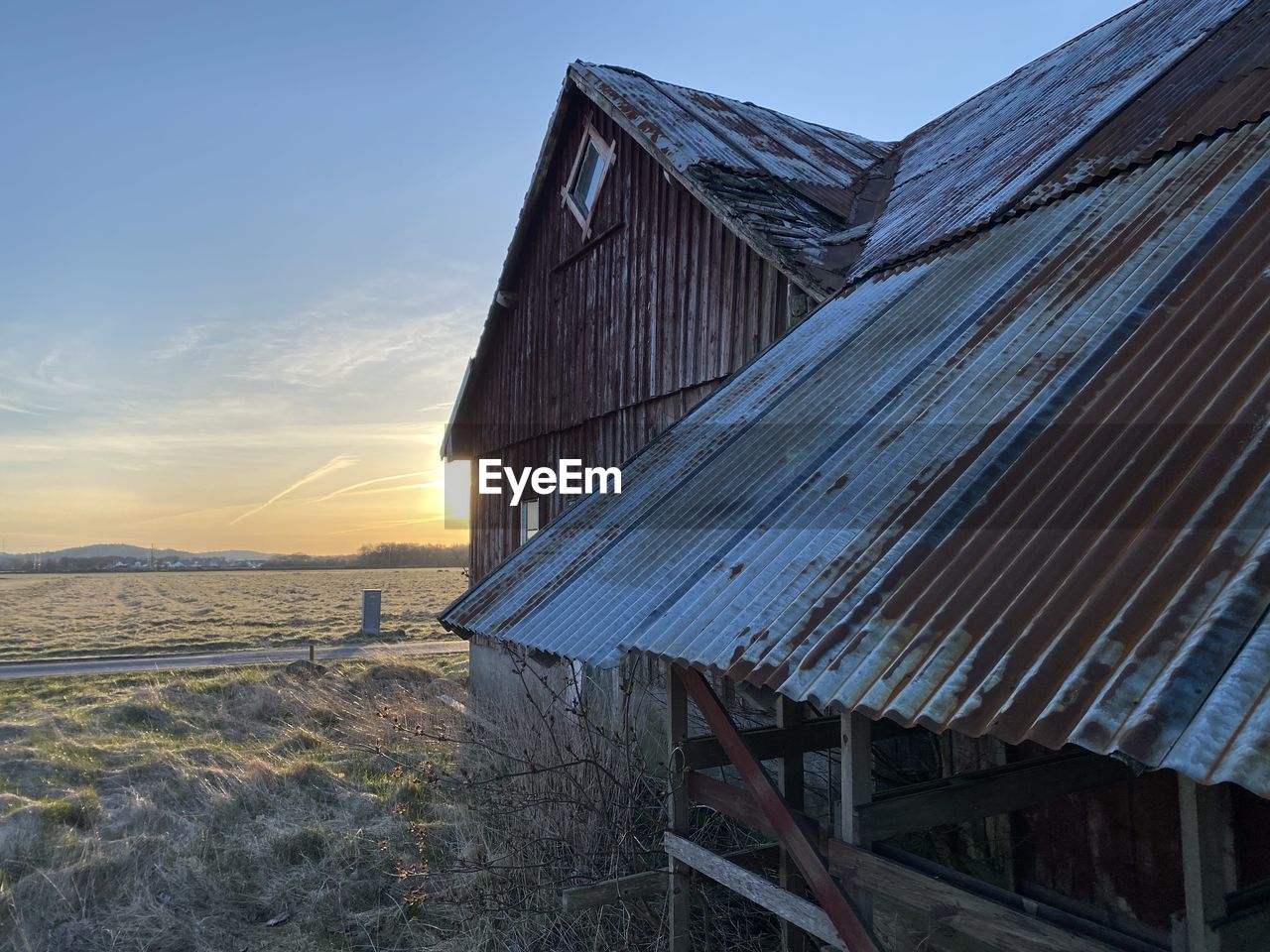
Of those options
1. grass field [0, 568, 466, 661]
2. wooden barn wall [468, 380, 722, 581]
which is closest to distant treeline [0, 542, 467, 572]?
grass field [0, 568, 466, 661]

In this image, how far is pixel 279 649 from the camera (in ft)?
81.5

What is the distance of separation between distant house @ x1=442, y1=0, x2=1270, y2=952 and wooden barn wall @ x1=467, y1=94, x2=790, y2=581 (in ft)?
0.39

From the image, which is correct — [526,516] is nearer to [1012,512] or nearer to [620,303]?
[620,303]

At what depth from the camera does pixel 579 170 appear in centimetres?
1067

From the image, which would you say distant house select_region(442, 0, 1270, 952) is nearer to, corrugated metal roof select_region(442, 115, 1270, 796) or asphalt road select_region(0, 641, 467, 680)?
corrugated metal roof select_region(442, 115, 1270, 796)

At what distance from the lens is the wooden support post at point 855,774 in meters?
3.12

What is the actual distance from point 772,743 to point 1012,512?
2159mm

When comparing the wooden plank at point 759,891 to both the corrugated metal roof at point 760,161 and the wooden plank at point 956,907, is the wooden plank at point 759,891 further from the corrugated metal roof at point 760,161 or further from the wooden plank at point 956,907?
the corrugated metal roof at point 760,161

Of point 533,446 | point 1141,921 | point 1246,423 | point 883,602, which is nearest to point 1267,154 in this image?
point 1246,423

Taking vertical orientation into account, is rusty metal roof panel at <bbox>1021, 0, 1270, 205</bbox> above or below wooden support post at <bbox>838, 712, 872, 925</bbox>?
above

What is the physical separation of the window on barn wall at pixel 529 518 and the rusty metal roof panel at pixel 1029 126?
5927mm

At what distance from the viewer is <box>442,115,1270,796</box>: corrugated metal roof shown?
2104mm

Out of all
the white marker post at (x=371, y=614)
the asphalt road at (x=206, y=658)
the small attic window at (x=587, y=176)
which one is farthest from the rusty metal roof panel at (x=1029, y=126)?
the white marker post at (x=371, y=614)

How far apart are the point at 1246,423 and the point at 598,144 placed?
8668mm
